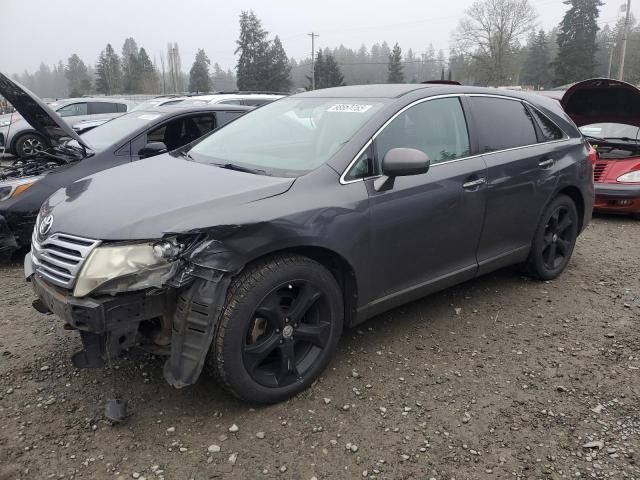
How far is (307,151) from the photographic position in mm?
3193

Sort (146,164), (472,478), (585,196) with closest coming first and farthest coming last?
(472,478)
(146,164)
(585,196)

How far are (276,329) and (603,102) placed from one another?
6.19 m

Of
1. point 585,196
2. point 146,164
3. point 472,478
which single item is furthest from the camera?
point 585,196

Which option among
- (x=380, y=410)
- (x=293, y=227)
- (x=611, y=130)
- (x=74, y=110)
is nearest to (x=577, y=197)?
(x=380, y=410)

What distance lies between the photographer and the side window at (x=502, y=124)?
12.5 ft

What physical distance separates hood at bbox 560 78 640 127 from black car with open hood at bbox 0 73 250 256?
4416 mm

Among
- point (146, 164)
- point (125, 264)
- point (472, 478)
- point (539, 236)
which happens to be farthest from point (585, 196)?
point (125, 264)

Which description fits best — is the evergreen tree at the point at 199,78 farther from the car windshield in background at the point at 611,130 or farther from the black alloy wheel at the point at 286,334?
the black alloy wheel at the point at 286,334

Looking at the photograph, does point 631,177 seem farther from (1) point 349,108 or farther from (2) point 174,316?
(2) point 174,316

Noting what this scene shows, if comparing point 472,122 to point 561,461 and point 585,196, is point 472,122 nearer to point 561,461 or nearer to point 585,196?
point 585,196

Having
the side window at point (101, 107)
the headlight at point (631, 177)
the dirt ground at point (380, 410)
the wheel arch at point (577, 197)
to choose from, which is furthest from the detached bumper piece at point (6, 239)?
the side window at point (101, 107)

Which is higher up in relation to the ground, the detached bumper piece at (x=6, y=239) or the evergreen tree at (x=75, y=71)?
the evergreen tree at (x=75, y=71)

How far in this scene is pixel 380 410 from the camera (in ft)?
9.14

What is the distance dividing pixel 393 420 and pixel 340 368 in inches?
22.0
